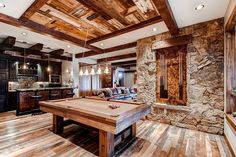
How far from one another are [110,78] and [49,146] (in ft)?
27.7

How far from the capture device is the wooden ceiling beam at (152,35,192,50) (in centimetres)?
363

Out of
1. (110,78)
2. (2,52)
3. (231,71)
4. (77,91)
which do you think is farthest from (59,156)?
(110,78)

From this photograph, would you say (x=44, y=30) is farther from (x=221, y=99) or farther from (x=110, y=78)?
(x=110, y=78)

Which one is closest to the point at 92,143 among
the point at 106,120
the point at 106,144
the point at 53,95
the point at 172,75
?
the point at 106,144

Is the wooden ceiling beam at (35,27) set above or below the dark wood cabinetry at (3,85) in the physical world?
above

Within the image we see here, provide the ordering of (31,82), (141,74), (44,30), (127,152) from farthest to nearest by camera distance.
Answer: (31,82), (141,74), (44,30), (127,152)

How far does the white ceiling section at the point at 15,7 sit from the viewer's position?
2.61 metres

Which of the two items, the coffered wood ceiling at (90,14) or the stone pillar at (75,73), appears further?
the stone pillar at (75,73)

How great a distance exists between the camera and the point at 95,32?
4324mm

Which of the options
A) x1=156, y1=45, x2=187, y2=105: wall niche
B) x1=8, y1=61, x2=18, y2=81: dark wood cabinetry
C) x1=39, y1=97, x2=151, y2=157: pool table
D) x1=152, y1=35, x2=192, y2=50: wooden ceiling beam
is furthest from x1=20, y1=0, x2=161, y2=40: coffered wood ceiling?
x1=8, y1=61, x2=18, y2=81: dark wood cabinetry

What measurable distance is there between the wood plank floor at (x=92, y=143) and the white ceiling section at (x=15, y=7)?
290cm

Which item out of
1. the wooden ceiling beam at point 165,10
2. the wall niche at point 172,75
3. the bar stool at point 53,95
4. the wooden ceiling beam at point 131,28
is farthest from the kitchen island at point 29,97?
the wooden ceiling beam at point 165,10

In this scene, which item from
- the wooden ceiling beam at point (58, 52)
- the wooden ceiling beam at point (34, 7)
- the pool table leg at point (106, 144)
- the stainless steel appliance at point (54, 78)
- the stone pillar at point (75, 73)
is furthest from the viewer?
the stainless steel appliance at point (54, 78)

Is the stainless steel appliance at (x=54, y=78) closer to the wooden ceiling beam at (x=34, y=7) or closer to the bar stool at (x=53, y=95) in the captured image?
the bar stool at (x=53, y=95)
